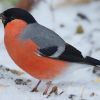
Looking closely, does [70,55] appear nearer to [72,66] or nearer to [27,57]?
[72,66]

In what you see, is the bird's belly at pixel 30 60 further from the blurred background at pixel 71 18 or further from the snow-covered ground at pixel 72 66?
the blurred background at pixel 71 18

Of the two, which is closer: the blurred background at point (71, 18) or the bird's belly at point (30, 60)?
the bird's belly at point (30, 60)

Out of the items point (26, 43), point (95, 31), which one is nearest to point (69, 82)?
point (26, 43)

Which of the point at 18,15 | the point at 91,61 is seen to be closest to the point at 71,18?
the point at 91,61

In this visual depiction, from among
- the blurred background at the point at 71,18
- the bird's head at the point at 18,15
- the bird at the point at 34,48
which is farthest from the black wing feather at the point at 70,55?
the blurred background at the point at 71,18

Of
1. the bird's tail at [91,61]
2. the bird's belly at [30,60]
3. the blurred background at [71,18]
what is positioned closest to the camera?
the bird's belly at [30,60]

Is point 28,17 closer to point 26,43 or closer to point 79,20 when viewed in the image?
point 26,43

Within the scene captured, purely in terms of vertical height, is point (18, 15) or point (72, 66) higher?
point (18, 15)
